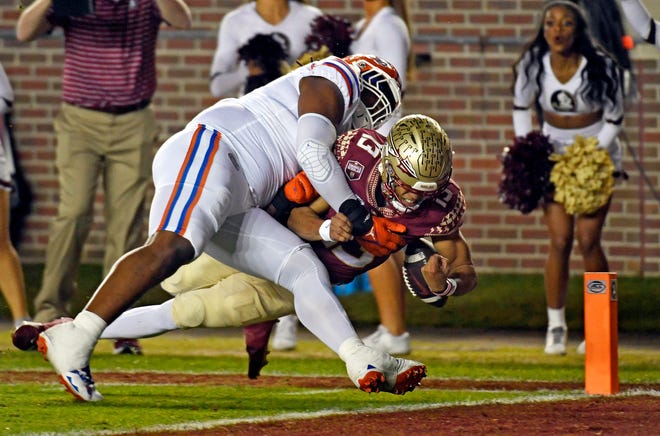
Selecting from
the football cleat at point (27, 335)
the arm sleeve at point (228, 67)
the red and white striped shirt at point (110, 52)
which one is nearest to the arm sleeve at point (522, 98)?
the arm sleeve at point (228, 67)

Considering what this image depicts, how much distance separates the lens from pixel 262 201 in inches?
275

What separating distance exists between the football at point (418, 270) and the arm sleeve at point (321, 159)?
0.41 m

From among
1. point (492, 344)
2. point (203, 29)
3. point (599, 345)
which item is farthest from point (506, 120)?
point (599, 345)

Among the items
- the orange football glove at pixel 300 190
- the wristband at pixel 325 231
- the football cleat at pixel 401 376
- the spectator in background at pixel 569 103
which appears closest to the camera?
the football cleat at pixel 401 376

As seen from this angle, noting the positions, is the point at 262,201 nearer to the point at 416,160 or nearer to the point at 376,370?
the point at 416,160

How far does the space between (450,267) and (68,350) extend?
5.53 feet

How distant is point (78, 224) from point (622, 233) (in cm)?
516

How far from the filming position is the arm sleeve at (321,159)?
655cm

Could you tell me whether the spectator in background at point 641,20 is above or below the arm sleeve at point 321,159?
above

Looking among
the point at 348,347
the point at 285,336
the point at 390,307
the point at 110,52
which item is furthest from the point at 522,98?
the point at 348,347

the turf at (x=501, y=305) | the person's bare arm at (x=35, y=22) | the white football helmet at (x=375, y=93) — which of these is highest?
the person's bare arm at (x=35, y=22)

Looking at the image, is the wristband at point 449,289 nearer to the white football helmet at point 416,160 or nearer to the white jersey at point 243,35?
the white football helmet at point 416,160

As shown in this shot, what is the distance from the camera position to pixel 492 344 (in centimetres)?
965

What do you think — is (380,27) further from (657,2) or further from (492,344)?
(657,2)
